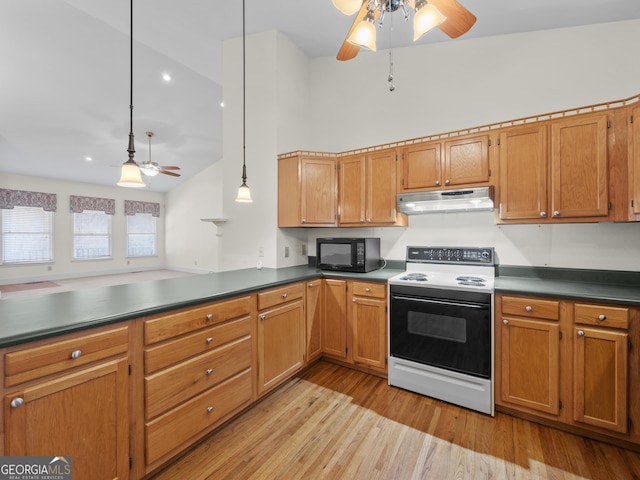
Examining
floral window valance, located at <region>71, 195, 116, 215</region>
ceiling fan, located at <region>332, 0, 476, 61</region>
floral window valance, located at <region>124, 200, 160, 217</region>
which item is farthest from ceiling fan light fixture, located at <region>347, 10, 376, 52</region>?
floral window valance, located at <region>124, 200, 160, 217</region>

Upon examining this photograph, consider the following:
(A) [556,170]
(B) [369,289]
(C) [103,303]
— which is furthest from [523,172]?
(C) [103,303]

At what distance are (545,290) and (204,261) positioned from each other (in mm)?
8584

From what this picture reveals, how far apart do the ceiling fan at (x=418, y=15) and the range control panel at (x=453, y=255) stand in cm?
174

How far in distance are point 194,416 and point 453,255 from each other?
7.89 feet

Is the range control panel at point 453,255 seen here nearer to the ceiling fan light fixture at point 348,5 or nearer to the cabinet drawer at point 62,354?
the ceiling fan light fixture at point 348,5

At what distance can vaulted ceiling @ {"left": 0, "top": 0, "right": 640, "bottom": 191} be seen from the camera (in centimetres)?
256

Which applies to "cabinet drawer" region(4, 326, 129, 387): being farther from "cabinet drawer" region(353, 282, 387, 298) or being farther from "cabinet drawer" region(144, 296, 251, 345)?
"cabinet drawer" region(353, 282, 387, 298)

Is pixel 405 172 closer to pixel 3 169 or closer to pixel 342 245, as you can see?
pixel 342 245

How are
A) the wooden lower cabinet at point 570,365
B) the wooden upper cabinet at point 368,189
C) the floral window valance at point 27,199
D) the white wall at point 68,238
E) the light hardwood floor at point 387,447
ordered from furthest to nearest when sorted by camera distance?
the white wall at point 68,238
the floral window valance at point 27,199
the wooden upper cabinet at point 368,189
the wooden lower cabinet at point 570,365
the light hardwood floor at point 387,447

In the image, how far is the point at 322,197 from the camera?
3.02 m

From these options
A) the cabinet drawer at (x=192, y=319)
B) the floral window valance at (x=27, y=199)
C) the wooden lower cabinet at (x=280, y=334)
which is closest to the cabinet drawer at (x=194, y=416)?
the wooden lower cabinet at (x=280, y=334)

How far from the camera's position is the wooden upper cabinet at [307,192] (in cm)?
295

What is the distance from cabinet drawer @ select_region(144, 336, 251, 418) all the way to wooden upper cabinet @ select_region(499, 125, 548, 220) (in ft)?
7.47

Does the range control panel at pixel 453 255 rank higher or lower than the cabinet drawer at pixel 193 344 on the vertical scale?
higher
